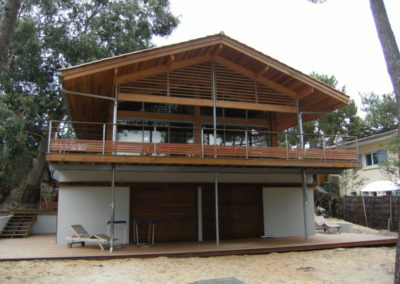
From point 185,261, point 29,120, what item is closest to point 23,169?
point 29,120

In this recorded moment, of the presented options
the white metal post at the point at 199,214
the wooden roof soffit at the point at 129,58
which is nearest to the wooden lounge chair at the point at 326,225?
the white metal post at the point at 199,214

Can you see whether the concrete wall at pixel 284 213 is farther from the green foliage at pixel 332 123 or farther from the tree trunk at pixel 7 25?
the green foliage at pixel 332 123

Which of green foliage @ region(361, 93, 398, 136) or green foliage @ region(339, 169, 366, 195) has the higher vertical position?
green foliage @ region(361, 93, 398, 136)

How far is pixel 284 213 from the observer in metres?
13.9

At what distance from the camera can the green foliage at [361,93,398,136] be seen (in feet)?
109

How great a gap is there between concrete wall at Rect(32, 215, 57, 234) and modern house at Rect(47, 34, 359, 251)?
216 inches

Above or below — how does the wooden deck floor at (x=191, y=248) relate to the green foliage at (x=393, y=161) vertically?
below

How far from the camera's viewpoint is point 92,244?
1177 centimetres

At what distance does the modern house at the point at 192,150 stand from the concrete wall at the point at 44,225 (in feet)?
18.0

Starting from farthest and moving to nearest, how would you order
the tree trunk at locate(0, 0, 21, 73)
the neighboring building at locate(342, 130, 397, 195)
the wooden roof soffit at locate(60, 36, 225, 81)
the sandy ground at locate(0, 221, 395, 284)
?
A: the neighboring building at locate(342, 130, 397, 195), the wooden roof soffit at locate(60, 36, 225, 81), the sandy ground at locate(0, 221, 395, 284), the tree trunk at locate(0, 0, 21, 73)

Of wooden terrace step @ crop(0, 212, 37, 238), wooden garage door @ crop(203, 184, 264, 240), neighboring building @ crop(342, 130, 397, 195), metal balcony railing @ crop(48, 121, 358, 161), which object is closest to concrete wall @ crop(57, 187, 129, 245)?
metal balcony railing @ crop(48, 121, 358, 161)

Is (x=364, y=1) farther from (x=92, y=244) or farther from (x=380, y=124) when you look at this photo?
(x=380, y=124)

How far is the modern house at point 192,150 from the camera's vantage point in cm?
1106

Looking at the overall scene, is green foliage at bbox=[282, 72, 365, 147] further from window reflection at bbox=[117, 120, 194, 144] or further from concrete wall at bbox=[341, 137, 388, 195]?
window reflection at bbox=[117, 120, 194, 144]
